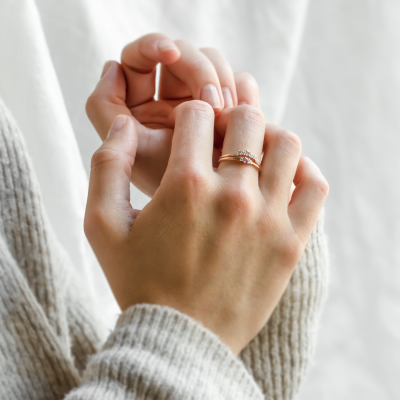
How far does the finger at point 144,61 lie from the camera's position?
53 cm

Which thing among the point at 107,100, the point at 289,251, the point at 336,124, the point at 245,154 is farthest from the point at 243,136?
the point at 336,124

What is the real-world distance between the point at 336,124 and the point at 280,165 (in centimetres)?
56

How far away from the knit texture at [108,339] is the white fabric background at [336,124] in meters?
0.22

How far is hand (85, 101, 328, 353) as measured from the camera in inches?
14.5

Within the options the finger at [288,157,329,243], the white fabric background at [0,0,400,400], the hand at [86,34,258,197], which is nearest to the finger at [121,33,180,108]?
the hand at [86,34,258,197]

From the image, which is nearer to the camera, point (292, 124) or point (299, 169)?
point (299, 169)

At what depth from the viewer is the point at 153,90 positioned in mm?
604

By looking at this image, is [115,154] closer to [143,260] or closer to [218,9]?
[143,260]

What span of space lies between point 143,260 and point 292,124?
0.66m

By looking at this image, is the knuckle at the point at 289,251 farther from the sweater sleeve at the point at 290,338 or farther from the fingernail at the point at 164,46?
the fingernail at the point at 164,46

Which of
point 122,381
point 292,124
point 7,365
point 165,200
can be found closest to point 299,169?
point 165,200

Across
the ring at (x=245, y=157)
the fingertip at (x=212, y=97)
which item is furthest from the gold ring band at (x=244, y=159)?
the fingertip at (x=212, y=97)

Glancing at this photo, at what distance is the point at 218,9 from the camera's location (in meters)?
0.81

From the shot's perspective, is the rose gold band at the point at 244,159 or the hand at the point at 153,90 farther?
the hand at the point at 153,90
